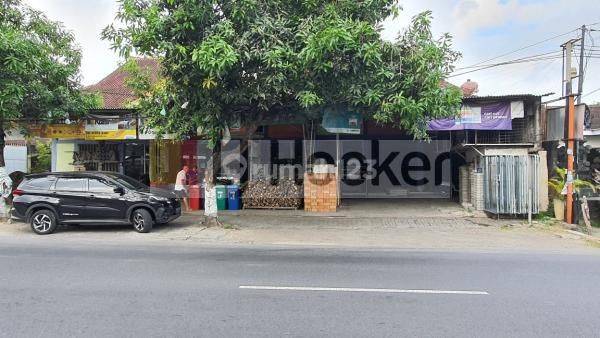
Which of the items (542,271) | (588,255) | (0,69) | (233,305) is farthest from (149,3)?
(588,255)

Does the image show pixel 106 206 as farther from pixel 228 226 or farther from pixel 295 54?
pixel 295 54

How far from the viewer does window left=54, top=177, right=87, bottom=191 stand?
12.1 meters

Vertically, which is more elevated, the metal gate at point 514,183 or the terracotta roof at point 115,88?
the terracotta roof at point 115,88

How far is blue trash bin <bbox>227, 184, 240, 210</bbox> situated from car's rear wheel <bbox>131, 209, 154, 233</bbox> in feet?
14.3

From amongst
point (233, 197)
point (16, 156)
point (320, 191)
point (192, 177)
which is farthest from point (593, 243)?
point (16, 156)

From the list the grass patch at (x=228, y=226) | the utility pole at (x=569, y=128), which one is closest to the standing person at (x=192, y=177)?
the grass patch at (x=228, y=226)

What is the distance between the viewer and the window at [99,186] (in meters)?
12.0

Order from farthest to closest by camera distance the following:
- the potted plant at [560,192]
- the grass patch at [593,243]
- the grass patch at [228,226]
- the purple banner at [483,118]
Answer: the purple banner at [483,118], the potted plant at [560,192], the grass patch at [228,226], the grass patch at [593,243]

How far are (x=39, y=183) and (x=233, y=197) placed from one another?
19.1 ft

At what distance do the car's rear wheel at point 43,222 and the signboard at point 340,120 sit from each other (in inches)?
278

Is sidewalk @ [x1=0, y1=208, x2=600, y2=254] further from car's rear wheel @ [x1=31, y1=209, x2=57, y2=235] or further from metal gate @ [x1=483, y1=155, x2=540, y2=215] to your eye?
metal gate @ [x1=483, y1=155, x2=540, y2=215]

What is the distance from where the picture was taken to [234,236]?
457 inches

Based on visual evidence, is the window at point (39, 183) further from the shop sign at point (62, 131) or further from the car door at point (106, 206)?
the shop sign at point (62, 131)

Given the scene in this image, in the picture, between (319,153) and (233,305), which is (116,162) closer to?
(319,153)
